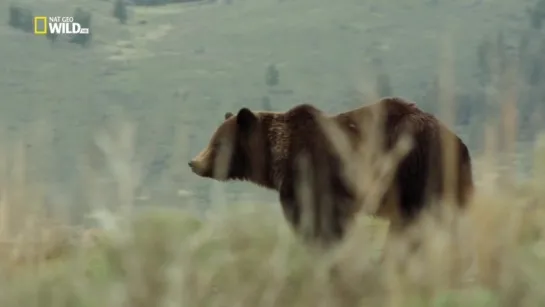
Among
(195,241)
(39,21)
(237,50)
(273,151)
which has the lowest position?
(237,50)

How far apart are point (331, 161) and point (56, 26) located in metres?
2.54

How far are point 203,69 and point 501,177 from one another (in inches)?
221

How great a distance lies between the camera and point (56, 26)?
5.38 meters

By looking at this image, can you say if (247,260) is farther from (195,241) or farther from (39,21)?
(39,21)

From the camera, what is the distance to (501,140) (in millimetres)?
2684

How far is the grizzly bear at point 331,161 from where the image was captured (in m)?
3.35

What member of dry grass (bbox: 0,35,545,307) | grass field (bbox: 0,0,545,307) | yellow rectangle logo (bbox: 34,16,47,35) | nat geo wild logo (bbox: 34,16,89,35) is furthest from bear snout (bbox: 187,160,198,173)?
yellow rectangle logo (bbox: 34,16,47,35)

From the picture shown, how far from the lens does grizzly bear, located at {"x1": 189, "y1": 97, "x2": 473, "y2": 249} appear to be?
11.0 feet

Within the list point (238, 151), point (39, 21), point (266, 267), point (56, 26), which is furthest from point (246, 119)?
point (39, 21)

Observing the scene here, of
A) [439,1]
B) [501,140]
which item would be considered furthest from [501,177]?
[439,1]

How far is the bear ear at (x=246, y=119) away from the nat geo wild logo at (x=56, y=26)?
1929 millimetres

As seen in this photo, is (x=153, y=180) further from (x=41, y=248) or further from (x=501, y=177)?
(x=501, y=177)

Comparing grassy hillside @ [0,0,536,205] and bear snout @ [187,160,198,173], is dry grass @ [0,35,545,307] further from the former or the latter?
grassy hillside @ [0,0,536,205]

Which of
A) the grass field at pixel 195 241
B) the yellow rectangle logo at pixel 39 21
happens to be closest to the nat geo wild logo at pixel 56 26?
the yellow rectangle logo at pixel 39 21
